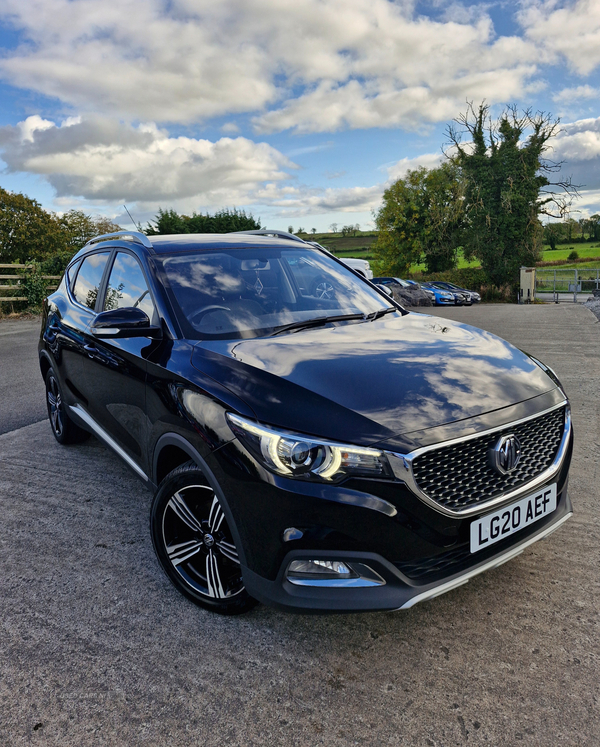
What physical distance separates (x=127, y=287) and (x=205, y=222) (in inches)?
1729

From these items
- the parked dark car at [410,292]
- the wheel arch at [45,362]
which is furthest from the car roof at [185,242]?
the parked dark car at [410,292]

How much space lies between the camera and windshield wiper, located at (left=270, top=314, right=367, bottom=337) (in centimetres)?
309

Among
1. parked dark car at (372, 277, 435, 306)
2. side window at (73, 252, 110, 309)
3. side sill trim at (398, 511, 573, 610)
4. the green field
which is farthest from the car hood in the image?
the green field

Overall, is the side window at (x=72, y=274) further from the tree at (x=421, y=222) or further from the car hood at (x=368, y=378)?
the tree at (x=421, y=222)

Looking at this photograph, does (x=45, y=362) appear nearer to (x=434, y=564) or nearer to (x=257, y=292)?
(x=257, y=292)

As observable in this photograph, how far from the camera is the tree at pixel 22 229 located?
54719 millimetres

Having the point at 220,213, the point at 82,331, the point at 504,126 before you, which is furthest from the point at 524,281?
the point at 82,331

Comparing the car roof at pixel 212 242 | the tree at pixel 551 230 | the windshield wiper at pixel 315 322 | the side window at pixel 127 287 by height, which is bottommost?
the windshield wiper at pixel 315 322

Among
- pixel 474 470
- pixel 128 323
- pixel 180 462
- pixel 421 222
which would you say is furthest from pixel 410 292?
pixel 474 470

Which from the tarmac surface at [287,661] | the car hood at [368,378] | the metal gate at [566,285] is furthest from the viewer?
the metal gate at [566,285]

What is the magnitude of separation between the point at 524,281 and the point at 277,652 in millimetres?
41674

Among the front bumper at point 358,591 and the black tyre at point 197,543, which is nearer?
the front bumper at point 358,591

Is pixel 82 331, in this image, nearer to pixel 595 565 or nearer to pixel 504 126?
pixel 595 565

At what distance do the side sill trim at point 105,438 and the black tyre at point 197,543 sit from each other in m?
0.50
